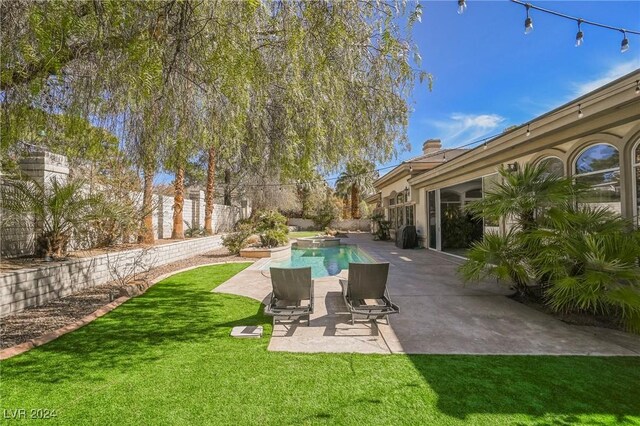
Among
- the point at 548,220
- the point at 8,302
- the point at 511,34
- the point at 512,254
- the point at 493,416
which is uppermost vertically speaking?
the point at 511,34

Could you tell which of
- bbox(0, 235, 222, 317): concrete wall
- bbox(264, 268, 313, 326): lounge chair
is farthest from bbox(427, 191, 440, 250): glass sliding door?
bbox(0, 235, 222, 317): concrete wall

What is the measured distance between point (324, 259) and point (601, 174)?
11.1 metres

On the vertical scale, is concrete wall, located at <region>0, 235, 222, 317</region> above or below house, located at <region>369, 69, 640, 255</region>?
below

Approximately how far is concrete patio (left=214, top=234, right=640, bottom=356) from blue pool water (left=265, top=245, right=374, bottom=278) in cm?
478

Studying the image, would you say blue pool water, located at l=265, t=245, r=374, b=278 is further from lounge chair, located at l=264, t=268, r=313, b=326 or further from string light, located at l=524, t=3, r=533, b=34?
string light, located at l=524, t=3, r=533, b=34

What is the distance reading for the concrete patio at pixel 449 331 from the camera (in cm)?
452

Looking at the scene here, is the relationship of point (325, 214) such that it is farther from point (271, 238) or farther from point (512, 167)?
point (512, 167)

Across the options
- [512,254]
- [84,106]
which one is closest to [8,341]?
[84,106]

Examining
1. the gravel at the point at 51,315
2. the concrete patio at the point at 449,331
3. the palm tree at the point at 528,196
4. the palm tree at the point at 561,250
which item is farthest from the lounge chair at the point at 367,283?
the gravel at the point at 51,315

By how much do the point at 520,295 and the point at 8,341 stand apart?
30.8ft

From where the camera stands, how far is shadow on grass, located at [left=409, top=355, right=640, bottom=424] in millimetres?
3102

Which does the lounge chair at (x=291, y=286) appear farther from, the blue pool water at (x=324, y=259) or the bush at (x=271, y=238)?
the bush at (x=271, y=238)

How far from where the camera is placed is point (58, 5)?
13.1 feet

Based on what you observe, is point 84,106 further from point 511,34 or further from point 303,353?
point 511,34
